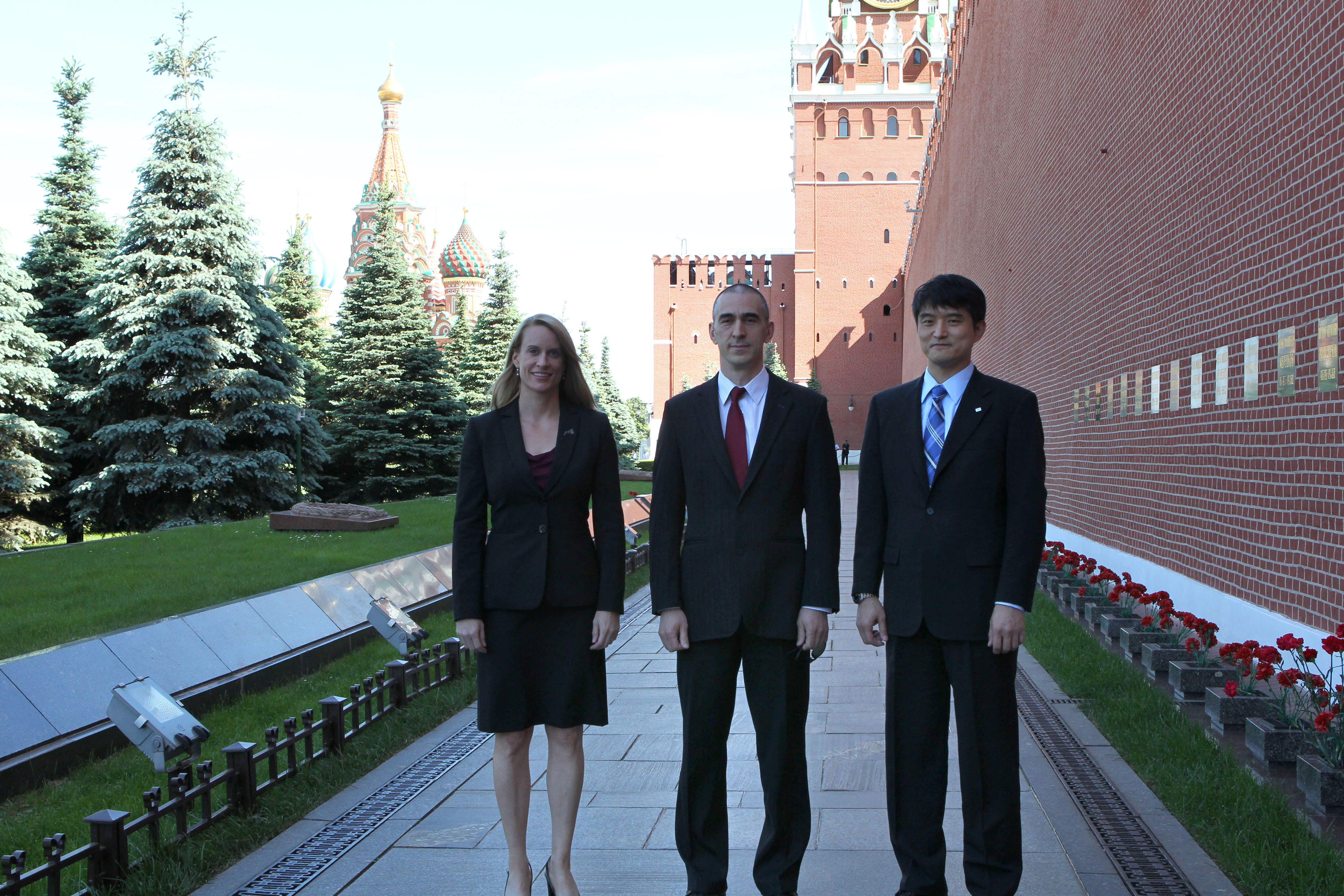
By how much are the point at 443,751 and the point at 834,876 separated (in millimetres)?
2166

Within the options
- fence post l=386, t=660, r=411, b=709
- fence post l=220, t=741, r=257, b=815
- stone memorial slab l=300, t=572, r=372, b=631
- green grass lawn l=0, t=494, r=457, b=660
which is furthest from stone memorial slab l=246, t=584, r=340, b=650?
fence post l=220, t=741, r=257, b=815

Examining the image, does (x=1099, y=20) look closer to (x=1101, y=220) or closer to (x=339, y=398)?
(x=1101, y=220)

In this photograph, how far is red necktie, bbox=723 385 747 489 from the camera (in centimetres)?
310

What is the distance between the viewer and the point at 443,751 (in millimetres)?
5004

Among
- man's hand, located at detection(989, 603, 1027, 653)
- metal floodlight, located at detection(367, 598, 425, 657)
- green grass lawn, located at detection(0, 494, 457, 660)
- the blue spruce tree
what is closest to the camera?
man's hand, located at detection(989, 603, 1027, 653)

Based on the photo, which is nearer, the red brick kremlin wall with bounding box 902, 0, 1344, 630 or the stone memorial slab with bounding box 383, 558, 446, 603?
the red brick kremlin wall with bounding box 902, 0, 1344, 630

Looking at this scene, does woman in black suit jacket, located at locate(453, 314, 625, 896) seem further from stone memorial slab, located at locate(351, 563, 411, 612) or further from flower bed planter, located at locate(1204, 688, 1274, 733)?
stone memorial slab, located at locate(351, 563, 411, 612)

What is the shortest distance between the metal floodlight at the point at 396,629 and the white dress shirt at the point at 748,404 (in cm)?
375

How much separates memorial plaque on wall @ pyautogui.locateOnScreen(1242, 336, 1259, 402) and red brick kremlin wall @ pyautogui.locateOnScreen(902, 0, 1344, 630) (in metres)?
0.02

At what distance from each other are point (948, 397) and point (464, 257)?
66.0 metres

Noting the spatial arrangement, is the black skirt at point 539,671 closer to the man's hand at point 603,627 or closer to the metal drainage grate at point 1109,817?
the man's hand at point 603,627

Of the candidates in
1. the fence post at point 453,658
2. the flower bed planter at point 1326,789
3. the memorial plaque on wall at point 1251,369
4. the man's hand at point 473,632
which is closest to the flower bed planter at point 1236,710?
the flower bed planter at point 1326,789

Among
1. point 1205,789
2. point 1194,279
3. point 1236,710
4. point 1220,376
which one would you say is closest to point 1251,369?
point 1220,376

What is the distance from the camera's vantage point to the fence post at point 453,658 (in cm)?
645
